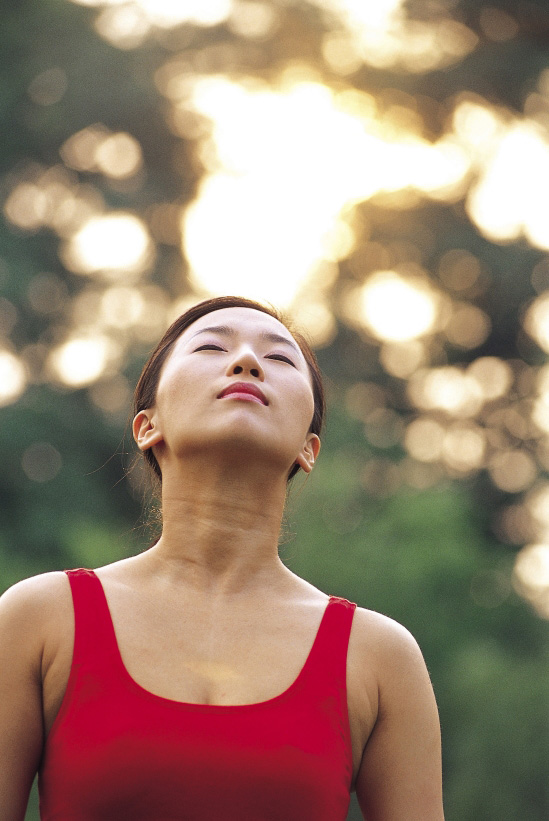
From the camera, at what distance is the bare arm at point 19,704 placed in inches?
65.4

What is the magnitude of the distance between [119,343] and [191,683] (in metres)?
10.3

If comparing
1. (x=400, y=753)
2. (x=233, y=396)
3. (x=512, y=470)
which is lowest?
(x=512, y=470)

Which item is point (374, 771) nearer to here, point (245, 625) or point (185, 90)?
point (245, 625)

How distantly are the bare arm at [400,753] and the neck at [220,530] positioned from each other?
0.94ft

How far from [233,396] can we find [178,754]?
0.64m

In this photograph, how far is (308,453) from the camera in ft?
7.19

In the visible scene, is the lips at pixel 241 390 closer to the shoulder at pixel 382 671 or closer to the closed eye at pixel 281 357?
the closed eye at pixel 281 357

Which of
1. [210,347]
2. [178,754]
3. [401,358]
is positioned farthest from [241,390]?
[401,358]

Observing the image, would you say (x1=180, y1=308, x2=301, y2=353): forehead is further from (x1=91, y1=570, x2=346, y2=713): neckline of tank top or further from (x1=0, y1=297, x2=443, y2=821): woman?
(x1=91, y1=570, x2=346, y2=713): neckline of tank top

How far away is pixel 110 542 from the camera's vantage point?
8617mm

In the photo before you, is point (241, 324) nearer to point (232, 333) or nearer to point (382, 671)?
point (232, 333)

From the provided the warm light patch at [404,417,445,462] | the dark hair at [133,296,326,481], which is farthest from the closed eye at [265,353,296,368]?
the warm light patch at [404,417,445,462]

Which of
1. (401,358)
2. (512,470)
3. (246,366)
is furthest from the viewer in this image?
(401,358)

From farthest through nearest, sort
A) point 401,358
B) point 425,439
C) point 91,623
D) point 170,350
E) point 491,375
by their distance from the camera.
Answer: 1. point 491,375
2. point 401,358
3. point 425,439
4. point 170,350
5. point 91,623
